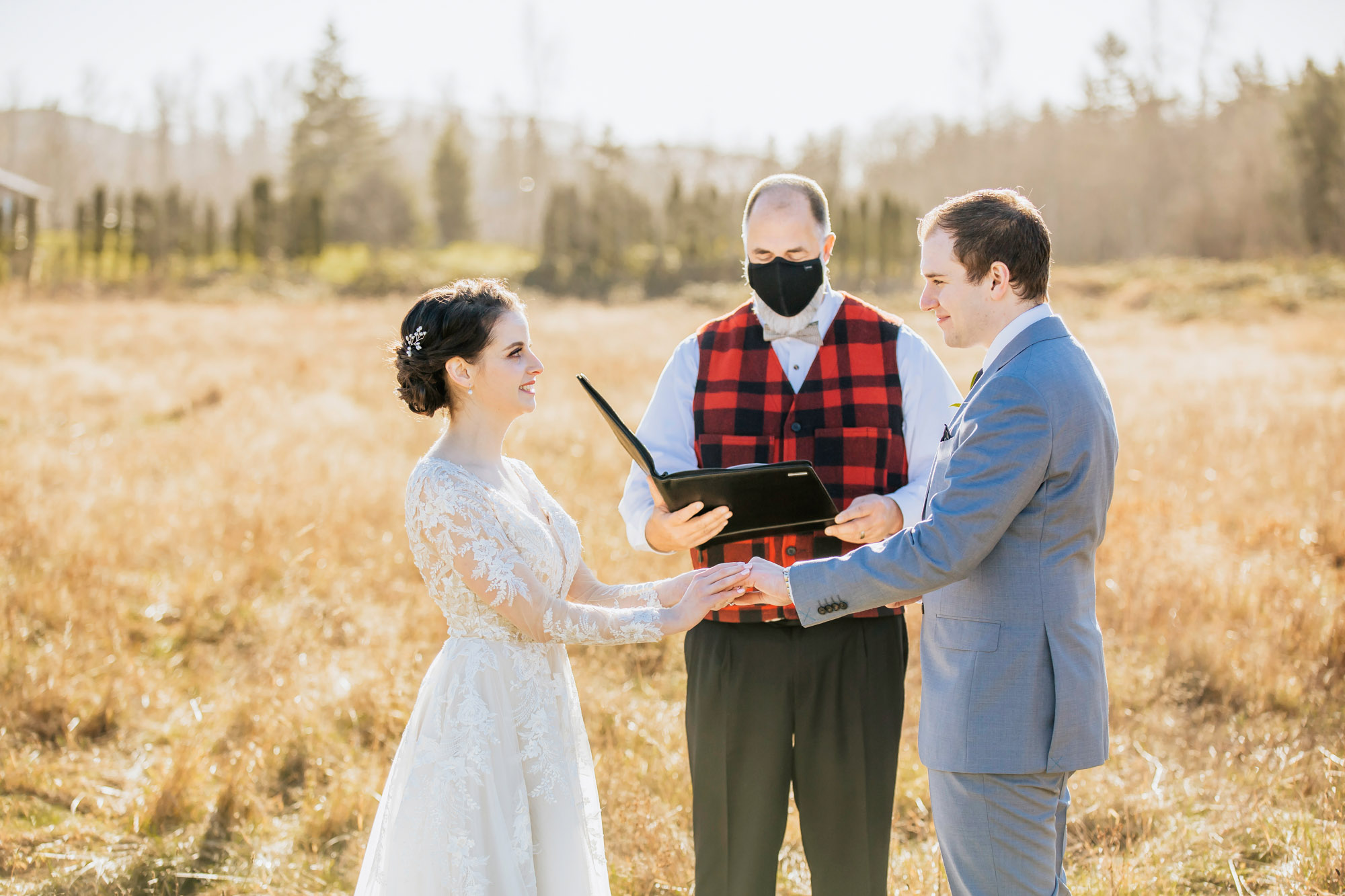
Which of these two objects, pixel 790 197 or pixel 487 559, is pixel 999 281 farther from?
pixel 487 559

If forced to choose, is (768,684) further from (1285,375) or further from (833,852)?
(1285,375)

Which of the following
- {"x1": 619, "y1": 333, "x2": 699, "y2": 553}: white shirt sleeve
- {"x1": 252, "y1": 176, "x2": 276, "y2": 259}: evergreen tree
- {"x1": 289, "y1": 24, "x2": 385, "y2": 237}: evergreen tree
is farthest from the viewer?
{"x1": 289, "y1": 24, "x2": 385, "y2": 237}: evergreen tree

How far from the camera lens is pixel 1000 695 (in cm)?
220

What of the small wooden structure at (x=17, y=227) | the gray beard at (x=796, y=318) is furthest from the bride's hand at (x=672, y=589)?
the small wooden structure at (x=17, y=227)

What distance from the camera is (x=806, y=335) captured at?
2906 millimetres

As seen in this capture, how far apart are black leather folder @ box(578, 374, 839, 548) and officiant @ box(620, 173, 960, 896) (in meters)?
0.06

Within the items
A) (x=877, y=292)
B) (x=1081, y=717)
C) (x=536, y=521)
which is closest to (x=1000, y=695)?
(x=1081, y=717)

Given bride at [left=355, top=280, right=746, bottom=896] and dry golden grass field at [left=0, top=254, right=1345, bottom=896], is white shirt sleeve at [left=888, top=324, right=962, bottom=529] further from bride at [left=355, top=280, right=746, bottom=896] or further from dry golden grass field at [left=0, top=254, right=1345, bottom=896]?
dry golden grass field at [left=0, top=254, right=1345, bottom=896]

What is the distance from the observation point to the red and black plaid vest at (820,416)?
9.45 feet

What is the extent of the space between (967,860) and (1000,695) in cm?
42

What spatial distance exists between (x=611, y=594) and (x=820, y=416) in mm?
882

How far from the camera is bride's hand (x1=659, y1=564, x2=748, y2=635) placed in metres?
2.64

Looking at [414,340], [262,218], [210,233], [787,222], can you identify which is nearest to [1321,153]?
[262,218]

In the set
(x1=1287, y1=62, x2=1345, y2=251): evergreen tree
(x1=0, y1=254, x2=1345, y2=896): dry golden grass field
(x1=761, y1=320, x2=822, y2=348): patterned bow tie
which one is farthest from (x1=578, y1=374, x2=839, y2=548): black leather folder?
(x1=1287, y1=62, x2=1345, y2=251): evergreen tree
